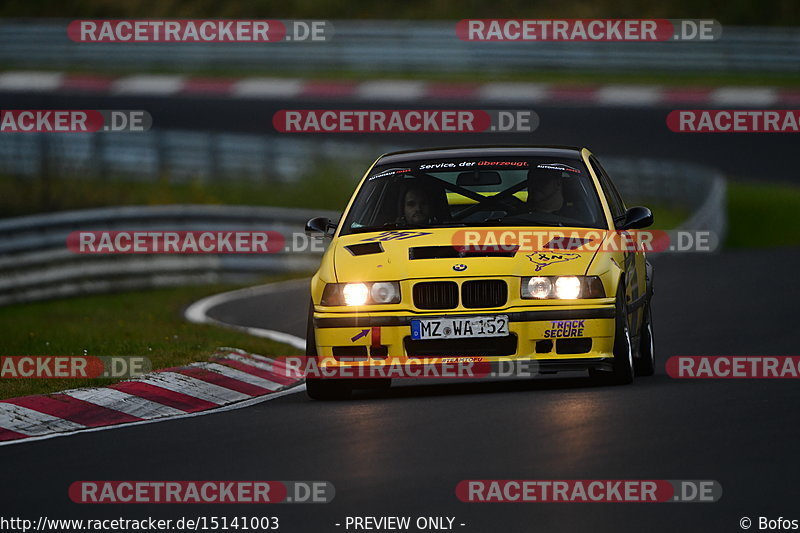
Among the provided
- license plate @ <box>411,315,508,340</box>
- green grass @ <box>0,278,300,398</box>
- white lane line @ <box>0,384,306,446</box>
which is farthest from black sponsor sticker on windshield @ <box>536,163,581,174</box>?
green grass @ <box>0,278,300,398</box>

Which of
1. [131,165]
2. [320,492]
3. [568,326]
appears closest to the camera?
[320,492]

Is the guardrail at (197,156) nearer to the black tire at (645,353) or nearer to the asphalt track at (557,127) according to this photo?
the asphalt track at (557,127)

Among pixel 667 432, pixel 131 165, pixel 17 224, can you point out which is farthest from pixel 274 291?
pixel 667 432

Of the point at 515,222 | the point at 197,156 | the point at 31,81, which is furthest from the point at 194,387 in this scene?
the point at 31,81

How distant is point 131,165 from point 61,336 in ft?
41.4

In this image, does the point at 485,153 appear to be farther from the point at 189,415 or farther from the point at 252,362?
the point at 189,415

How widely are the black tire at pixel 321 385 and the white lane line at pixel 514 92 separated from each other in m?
24.5

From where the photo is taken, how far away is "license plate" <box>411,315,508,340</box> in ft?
33.9

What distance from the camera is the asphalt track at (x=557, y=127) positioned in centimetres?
3172

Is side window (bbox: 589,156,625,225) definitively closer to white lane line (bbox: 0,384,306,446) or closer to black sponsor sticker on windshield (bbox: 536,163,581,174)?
black sponsor sticker on windshield (bbox: 536,163,581,174)

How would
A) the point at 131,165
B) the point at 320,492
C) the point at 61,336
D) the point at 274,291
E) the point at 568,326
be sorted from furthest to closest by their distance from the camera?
the point at 131,165
the point at 274,291
the point at 61,336
the point at 568,326
the point at 320,492

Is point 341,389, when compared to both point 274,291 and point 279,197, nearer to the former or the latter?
point 274,291

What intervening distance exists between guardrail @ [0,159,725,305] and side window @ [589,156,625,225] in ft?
29.6

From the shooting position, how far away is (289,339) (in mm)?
15062
